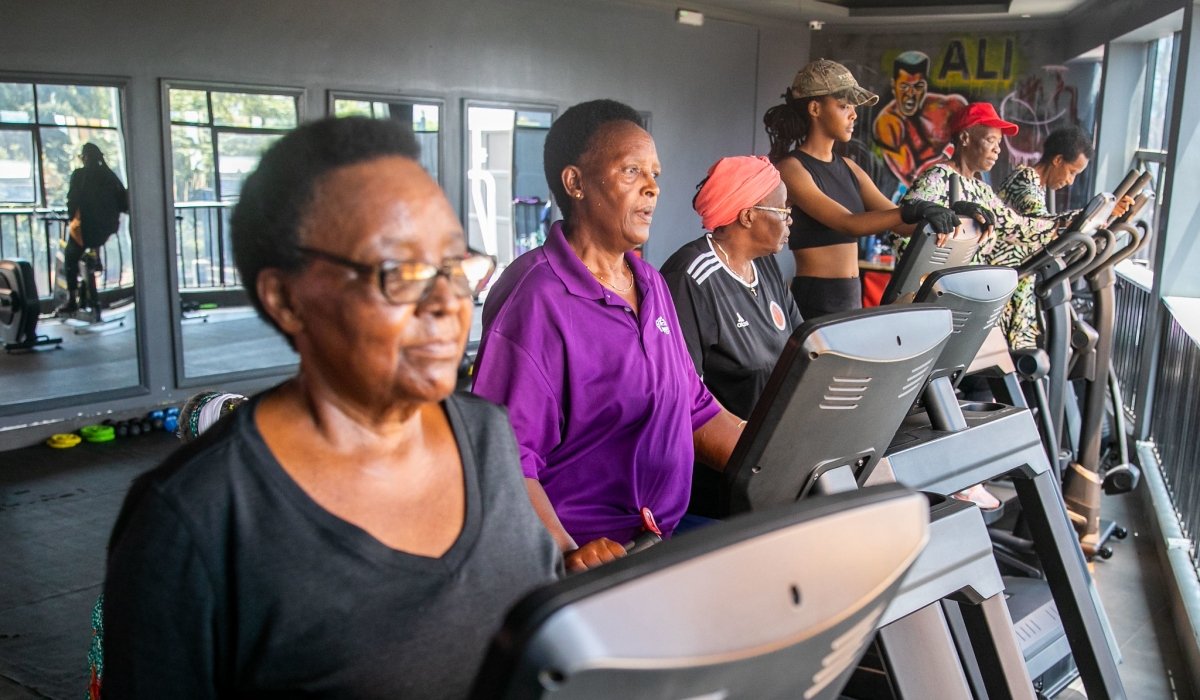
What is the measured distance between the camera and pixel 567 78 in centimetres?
814

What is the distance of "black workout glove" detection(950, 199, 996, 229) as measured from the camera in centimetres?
282

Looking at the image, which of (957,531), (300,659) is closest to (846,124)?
(957,531)

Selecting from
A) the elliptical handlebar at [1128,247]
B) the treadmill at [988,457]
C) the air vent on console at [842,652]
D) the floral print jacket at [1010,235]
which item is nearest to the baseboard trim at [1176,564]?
the treadmill at [988,457]

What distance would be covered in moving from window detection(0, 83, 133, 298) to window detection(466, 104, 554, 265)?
103 inches

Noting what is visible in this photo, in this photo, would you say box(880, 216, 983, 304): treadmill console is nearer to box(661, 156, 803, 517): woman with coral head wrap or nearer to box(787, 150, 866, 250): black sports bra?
box(661, 156, 803, 517): woman with coral head wrap

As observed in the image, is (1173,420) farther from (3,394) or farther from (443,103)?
(3,394)

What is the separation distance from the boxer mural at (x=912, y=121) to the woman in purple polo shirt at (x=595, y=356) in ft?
28.6

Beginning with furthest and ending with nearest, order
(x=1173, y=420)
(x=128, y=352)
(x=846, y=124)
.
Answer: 1. (x=128, y=352)
2. (x=1173, y=420)
3. (x=846, y=124)

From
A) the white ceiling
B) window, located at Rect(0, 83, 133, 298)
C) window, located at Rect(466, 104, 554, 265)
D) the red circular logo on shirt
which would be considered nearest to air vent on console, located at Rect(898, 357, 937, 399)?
the red circular logo on shirt

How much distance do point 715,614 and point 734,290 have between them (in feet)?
5.87

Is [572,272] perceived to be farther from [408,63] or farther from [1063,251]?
[408,63]

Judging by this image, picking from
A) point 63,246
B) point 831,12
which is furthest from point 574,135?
point 831,12

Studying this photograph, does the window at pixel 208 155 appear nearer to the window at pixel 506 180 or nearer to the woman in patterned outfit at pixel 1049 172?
the window at pixel 506 180

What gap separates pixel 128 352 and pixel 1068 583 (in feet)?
17.7
